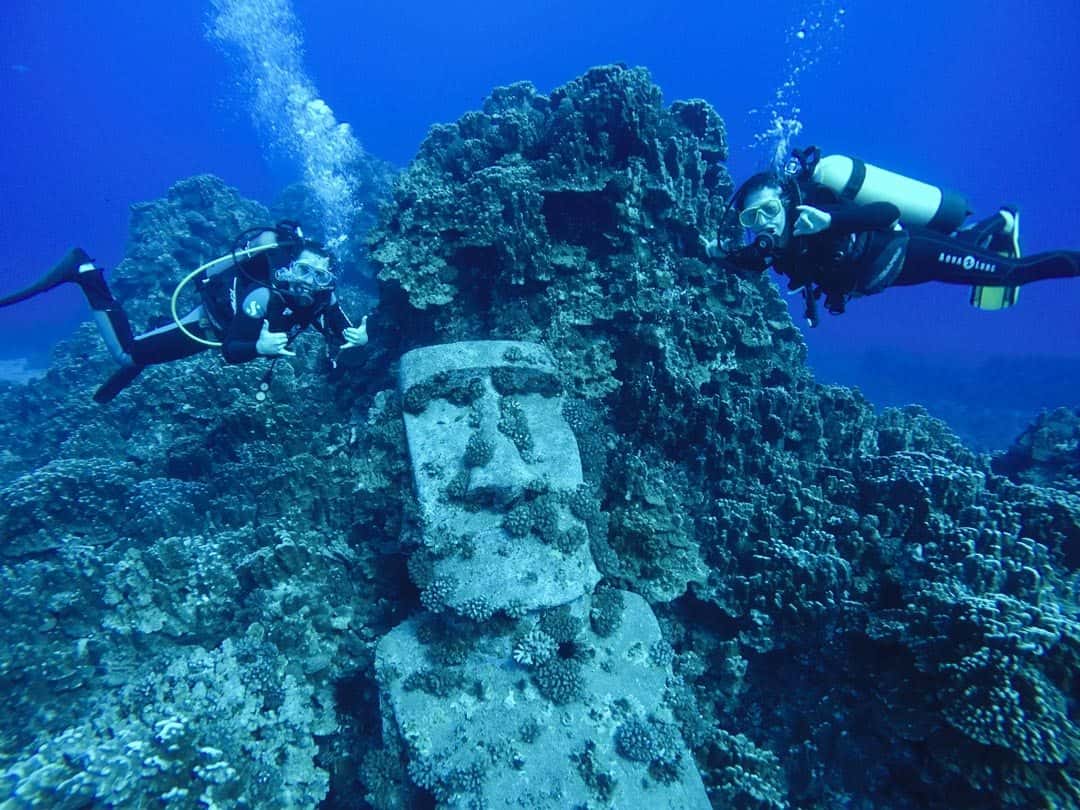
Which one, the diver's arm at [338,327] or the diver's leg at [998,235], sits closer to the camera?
the diver's leg at [998,235]

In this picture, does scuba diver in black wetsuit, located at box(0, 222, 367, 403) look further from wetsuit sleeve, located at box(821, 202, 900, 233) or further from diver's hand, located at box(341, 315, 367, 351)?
wetsuit sleeve, located at box(821, 202, 900, 233)

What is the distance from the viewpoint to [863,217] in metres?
5.11

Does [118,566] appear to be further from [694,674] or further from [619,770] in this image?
[694,674]

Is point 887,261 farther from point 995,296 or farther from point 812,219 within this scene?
point 995,296

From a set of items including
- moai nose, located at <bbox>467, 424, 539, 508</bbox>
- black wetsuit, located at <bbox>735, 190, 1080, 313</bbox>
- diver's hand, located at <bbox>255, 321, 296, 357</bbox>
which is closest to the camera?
black wetsuit, located at <bbox>735, 190, 1080, 313</bbox>

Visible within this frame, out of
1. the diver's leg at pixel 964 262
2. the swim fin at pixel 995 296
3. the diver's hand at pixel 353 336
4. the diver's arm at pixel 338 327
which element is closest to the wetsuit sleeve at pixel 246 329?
the diver's arm at pixel 338 327

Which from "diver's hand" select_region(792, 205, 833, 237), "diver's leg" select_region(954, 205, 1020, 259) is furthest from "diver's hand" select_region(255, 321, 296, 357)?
"diver's leg" select_region(954, 205, 1020, 259)

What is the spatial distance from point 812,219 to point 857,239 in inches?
30.5

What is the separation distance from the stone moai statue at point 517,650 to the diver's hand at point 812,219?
360 cm

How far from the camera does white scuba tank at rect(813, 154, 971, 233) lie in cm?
550

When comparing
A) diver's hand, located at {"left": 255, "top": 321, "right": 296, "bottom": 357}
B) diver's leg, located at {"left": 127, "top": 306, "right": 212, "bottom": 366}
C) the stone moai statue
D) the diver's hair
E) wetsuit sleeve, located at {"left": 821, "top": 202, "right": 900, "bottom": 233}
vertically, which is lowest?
the stone moai statue

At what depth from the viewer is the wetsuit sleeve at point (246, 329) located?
641cm

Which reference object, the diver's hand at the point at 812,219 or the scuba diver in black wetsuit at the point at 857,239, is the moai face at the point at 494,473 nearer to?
the scuba diver in black wetsuit at the point at 857,239

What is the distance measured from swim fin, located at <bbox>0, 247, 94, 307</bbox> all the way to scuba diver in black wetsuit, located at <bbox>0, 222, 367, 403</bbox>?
0.04ft
